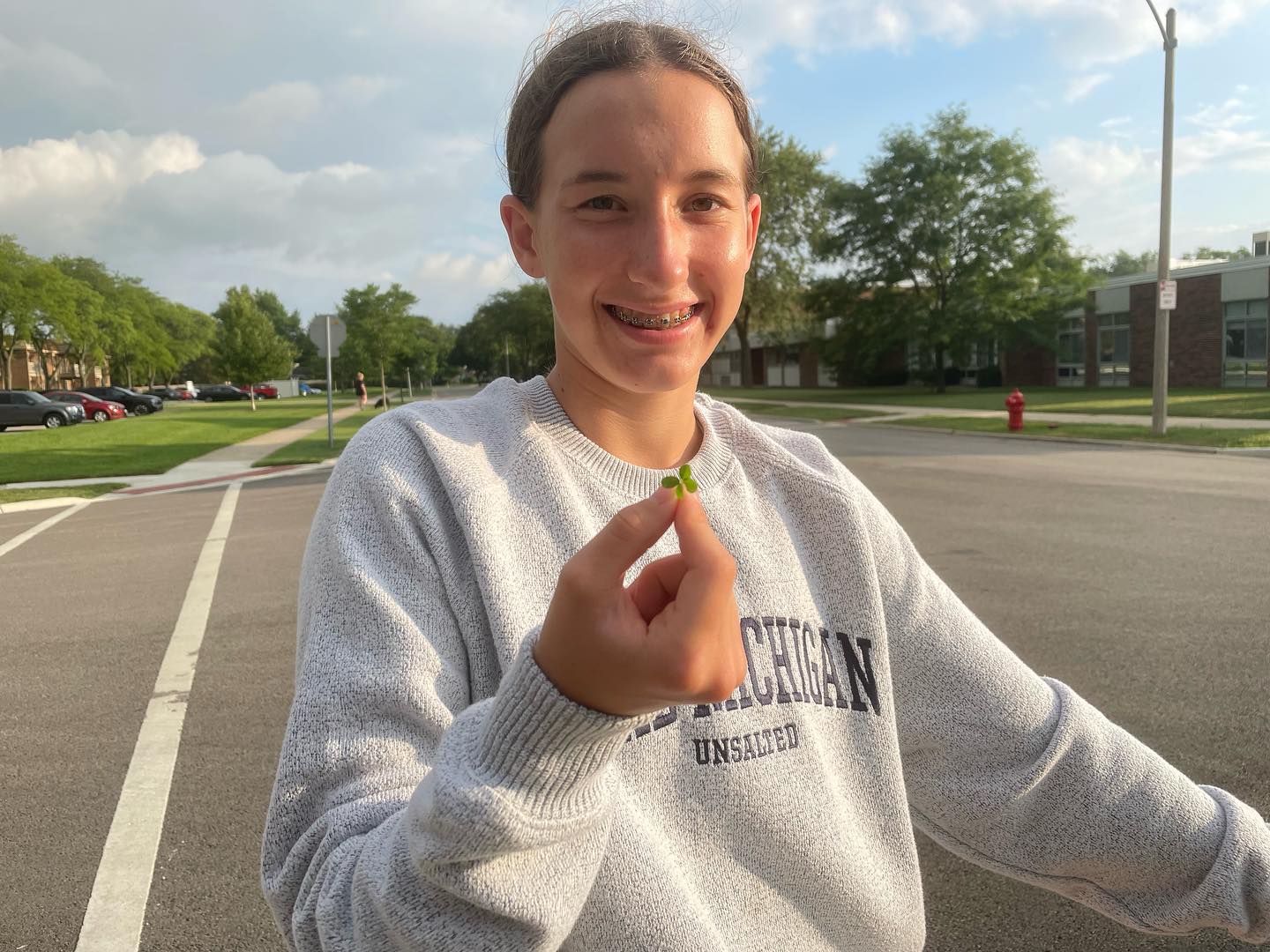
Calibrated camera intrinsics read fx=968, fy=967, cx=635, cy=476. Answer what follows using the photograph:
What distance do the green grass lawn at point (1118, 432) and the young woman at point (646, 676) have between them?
57.3 feet

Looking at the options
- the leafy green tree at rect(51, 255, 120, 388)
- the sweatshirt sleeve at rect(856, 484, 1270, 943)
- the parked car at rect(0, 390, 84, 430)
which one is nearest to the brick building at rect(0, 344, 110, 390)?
the leafy green tree at rect(51, 255, 120, 388)

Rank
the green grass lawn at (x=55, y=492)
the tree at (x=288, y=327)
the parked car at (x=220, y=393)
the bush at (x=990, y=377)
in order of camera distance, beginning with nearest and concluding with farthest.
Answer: the green grass lawn at (x=55, y=492) < the bush at (x=990, y=377) < the parked car at (x=220, y=393) < the tree at (x=288, y=327)

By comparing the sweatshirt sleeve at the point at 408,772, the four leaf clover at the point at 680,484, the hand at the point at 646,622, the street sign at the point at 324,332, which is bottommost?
the sweatshirt sleeve at the point at 408,772

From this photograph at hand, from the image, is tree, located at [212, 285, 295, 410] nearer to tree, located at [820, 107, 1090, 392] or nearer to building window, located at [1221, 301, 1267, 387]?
tree, located at [820, 107, 1090, 392]

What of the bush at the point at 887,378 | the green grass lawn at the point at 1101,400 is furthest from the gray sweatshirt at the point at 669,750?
the bush at the point at 887,378

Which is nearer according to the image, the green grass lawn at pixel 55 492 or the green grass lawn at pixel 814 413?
the green grass lawn at pixel 55 492

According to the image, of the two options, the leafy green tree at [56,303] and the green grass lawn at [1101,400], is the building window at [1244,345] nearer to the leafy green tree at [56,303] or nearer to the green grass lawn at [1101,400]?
the green grass lawn at [1101,400]

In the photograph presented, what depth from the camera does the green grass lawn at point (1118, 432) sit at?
16.9 meters

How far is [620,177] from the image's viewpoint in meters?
1.30

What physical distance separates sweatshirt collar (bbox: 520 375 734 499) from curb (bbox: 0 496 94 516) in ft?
48.2

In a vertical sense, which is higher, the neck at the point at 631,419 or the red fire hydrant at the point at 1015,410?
the neck at the point at 631,419

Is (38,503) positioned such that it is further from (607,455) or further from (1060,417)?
(1060,417)

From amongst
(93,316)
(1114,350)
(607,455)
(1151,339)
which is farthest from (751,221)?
(93,316)

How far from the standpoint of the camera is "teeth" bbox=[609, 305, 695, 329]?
1.38m
